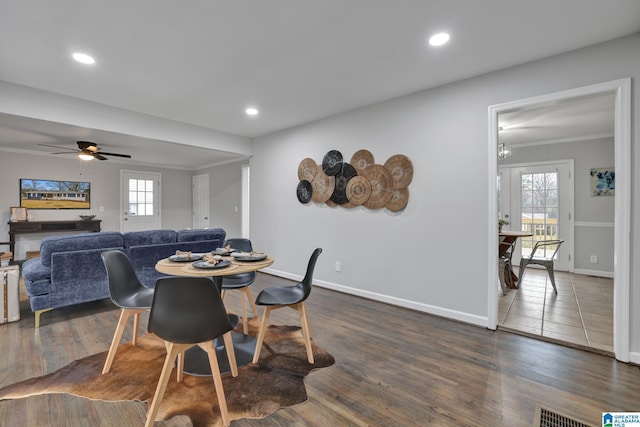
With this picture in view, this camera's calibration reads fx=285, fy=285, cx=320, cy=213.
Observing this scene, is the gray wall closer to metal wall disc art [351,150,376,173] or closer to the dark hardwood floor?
the dark hardwood floor

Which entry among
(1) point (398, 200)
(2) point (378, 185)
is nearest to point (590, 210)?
(1) point (398, 200)

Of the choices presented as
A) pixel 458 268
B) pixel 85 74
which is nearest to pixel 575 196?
pixel 458 268

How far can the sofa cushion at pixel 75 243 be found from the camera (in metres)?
2.95

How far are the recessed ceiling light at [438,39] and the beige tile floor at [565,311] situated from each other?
2.72 metres

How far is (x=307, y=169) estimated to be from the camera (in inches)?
178

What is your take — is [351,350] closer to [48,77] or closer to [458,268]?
[458,268]

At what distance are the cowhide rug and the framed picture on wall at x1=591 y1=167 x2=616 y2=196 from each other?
5.68 meters

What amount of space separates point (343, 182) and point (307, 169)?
0.76 metres

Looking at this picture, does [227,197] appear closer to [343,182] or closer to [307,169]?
[307,169]

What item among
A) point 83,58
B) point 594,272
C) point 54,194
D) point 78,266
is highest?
point 83,58

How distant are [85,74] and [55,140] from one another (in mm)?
3325

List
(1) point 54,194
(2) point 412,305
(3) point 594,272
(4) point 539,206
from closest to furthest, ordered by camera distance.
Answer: (2) point 412,305, (3) point 594,272, (4) point 539,206, (1) point 54,194

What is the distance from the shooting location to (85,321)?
3.00m

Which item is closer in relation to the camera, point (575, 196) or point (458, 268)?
point (458, 268)
